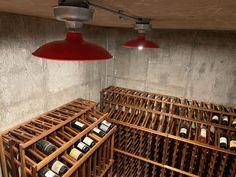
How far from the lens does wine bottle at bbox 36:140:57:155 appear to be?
161 cm

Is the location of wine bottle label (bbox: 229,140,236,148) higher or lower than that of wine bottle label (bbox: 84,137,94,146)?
lower

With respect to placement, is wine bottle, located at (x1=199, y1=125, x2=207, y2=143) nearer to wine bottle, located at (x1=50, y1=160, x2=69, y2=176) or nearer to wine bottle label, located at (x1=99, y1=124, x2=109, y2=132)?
wine bottle label, located at (x1=99, y1=124, x2=109, y2=132)

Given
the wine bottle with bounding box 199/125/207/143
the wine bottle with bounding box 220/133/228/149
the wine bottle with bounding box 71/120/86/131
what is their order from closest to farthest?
the wine bottle with bounding box 71/120/86/131, the wine bottle with bounding box 220/133/228/149, the wine bottle with bounding box 199/125/207/143

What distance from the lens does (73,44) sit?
820mm

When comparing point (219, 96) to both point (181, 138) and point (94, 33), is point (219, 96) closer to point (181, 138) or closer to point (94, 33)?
point (181, 138)

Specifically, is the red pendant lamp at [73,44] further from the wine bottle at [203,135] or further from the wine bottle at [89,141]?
the wine bottle at [203,135]

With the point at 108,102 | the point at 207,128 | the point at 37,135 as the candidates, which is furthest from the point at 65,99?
the point at 207,128

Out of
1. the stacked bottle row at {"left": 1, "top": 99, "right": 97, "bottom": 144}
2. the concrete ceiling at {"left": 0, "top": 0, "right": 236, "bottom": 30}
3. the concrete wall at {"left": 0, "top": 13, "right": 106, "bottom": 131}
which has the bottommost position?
the stacked bottle row at {"left": 1, "top": 99, "right": 97, "bottom": 144}

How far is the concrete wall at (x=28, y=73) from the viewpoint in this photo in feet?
5.92

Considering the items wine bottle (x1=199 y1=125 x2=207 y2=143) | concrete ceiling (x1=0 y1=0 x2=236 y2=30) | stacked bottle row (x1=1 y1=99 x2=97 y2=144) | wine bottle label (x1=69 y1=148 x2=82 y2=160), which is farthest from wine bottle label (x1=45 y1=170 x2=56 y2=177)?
wine bottle (x1=199 y1=125 x2=207 y2=143)

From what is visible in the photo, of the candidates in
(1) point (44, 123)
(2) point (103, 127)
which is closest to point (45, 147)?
(1) point (44, 123)

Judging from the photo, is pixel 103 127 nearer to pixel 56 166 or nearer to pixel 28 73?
pixel 56 166

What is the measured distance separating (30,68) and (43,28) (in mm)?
552

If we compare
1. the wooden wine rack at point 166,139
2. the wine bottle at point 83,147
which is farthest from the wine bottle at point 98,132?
the wooden wine rack at point 166,139
